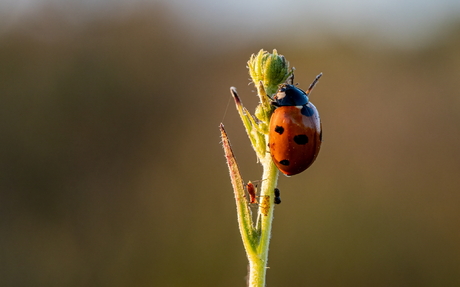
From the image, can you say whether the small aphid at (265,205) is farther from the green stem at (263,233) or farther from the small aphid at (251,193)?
the small aphid at (251,193)

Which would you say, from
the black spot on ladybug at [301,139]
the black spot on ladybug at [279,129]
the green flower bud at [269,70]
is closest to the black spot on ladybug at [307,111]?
the black spot on ladybug at [301,139]

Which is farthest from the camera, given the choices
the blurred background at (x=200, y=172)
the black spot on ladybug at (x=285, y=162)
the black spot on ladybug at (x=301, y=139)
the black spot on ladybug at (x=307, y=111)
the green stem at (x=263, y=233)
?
the blurred background at (x=200, y=172)

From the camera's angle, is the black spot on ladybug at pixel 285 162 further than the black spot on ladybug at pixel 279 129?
No

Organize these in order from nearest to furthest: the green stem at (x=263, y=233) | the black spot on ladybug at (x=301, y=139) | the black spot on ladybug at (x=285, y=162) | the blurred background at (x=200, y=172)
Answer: the green stem at (x=263, y=233)
the black spot on ladybug at (x=285, y=162)
the black spot on ladybug at (x=301, y=139)
the blurred background at (x=200, y=172)

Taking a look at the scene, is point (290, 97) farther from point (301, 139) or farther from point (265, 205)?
point (265, 205)

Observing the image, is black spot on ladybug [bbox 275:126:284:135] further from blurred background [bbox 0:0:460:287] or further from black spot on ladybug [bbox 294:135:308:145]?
blurred background [bbox 0:0:460:287]

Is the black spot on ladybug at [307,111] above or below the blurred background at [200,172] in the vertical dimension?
below

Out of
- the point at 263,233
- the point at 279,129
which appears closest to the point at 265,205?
the point at 263,233

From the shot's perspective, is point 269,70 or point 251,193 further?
point 251,193
